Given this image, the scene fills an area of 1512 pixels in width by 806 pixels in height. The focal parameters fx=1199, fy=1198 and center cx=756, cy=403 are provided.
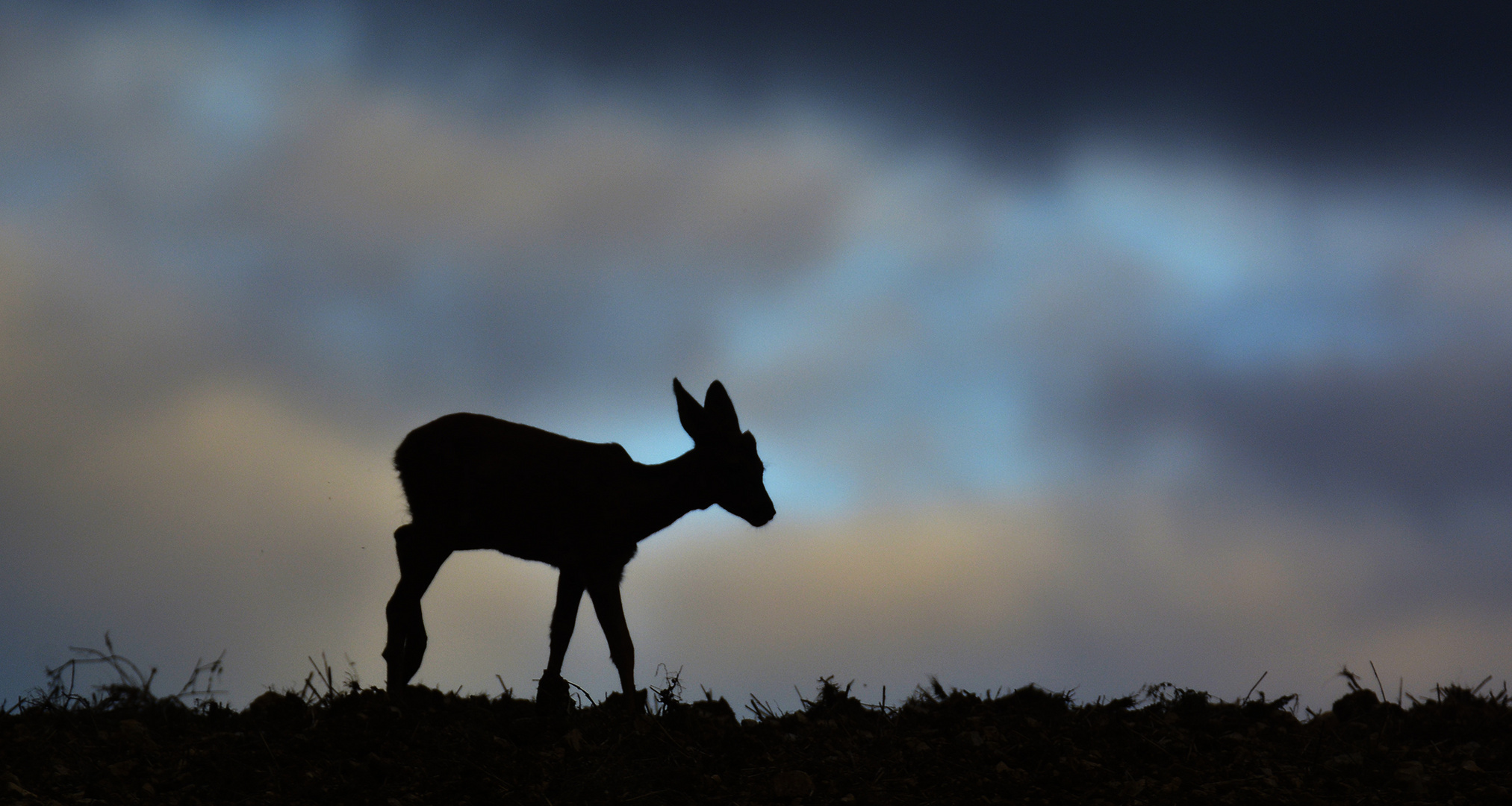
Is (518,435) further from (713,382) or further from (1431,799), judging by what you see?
(1431,799)

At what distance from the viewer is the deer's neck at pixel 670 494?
31.6ft

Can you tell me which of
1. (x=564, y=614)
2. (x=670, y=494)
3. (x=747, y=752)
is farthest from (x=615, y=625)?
(x=747, y=752)

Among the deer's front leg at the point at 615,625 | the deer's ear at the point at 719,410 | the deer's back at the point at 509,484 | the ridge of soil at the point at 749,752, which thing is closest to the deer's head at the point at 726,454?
the deer's ear at the point at 719,410

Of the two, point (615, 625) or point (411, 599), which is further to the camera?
point (411, 599)

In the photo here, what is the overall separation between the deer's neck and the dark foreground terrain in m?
1.79

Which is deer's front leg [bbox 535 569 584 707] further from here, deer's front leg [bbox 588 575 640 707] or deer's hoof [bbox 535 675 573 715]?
deer's hoof [bbox 535 675 573 715]

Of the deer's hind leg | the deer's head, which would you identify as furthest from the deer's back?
the deer's head

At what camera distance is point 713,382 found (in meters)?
9.84

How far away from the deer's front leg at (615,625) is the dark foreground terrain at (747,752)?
56cm

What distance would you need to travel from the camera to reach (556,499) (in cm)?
939

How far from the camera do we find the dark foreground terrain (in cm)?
663

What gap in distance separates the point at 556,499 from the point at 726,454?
1.41 m

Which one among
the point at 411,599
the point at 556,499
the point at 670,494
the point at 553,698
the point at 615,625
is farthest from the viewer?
the point at 670,494

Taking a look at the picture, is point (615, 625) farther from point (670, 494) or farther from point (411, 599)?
point (411, 599)
